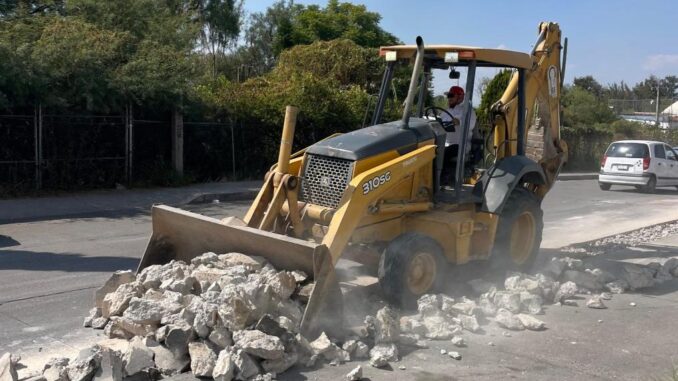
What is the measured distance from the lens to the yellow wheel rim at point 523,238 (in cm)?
873

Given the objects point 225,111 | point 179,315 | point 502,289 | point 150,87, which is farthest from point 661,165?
point 179,315

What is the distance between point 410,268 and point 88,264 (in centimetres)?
467

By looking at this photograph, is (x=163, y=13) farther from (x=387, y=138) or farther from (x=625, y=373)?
(x=625, y=373)

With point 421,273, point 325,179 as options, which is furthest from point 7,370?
point 421,273

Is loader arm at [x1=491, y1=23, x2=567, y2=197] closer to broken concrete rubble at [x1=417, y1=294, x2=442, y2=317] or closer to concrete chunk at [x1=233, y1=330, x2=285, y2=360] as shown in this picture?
broken concrete rubble at [x1=417, y1=294, x2=442, y2=317]

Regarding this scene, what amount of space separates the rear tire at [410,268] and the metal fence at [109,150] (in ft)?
37.9

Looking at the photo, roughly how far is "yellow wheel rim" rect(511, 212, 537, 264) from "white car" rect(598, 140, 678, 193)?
601 inches

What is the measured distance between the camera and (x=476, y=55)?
7.68 m

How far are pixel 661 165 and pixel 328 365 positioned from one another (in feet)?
65.9

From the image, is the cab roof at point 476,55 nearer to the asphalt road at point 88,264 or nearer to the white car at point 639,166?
the asphalt road at point 88,264

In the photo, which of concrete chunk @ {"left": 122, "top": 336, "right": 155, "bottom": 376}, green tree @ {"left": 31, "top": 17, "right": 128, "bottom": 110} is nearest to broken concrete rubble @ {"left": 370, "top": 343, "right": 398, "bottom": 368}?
concrete chunk @ {"left": 122, "top": 336, "right": 155, "bottom": 376}

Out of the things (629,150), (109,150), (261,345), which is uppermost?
(629,150)

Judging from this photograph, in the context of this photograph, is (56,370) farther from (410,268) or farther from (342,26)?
(342,26)

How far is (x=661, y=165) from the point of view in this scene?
22734mm
